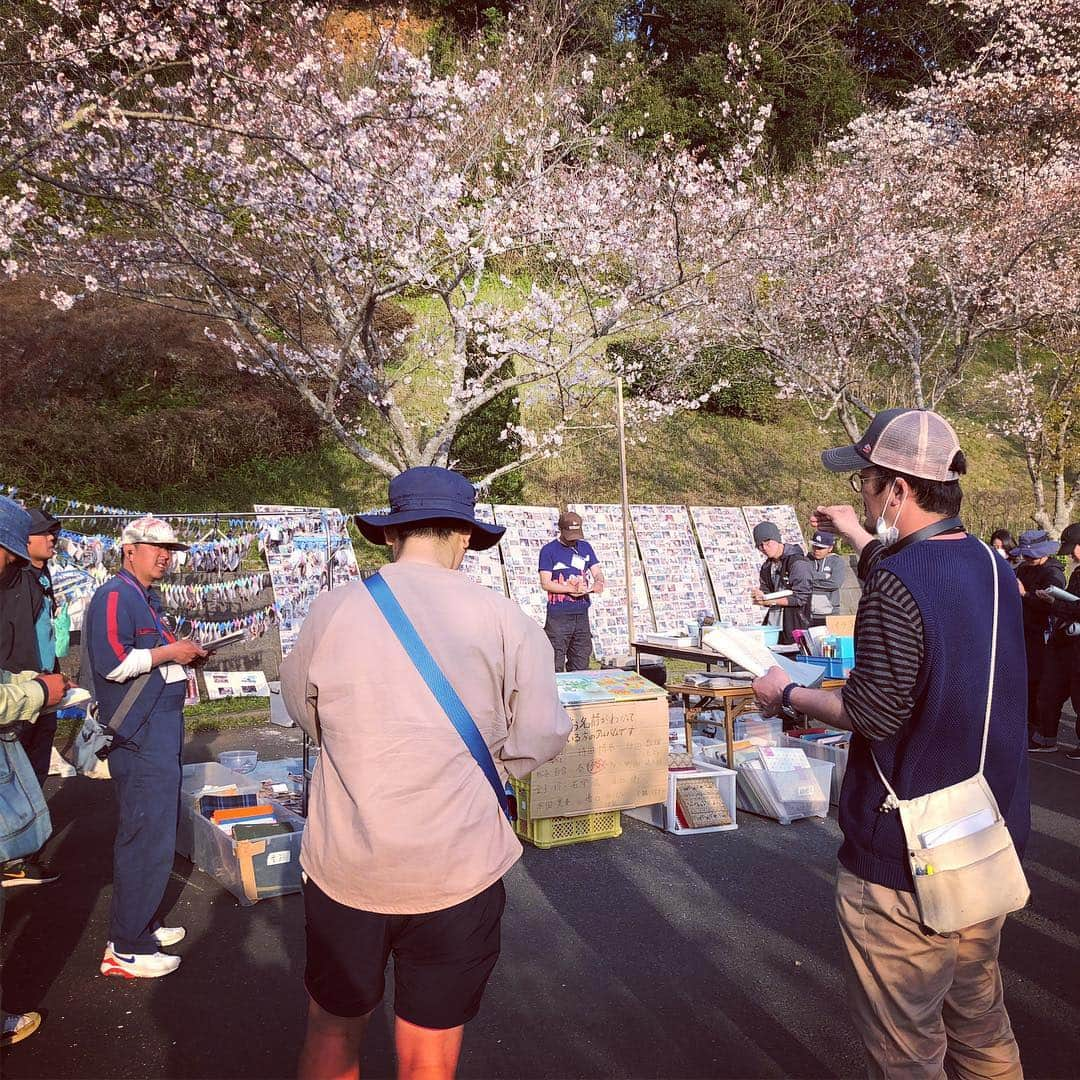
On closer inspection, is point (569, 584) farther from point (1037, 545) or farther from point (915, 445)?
point (915, 445)

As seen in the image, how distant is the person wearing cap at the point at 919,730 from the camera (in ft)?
6.65

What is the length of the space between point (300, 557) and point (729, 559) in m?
7.37

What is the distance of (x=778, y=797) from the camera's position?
602 cm

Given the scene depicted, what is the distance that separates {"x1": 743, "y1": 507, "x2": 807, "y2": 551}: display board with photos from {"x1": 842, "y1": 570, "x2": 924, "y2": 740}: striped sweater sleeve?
526 inches

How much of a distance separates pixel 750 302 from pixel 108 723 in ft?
54.2

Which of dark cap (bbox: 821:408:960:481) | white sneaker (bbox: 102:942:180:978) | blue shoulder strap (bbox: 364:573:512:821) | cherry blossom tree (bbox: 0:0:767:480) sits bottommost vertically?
white sneaker (bbox: 102:942:180:978)

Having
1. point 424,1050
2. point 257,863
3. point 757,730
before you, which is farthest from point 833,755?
point 424,1050

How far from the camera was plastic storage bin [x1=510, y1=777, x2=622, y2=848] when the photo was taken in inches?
218

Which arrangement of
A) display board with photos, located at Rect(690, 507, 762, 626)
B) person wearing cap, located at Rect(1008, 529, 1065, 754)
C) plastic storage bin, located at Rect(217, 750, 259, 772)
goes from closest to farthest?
1. plastic storage bin, located at Rect(217, 750, 259, 772)
2. person wearing cap, located at Rect(1008, 529, 1065, 754)
3. display board with photos, located at Rect(690, 507, 762, 626)

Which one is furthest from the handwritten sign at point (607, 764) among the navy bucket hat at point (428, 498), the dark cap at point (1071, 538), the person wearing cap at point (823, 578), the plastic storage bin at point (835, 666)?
the dark cap at point (1071, 538)

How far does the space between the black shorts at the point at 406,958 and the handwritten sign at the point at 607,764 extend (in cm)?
328

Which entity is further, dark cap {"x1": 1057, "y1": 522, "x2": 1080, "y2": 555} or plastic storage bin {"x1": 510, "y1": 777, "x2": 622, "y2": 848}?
dark cap {"x1": 1057, "y1": 522, "x2": 1080, "y2": 555}

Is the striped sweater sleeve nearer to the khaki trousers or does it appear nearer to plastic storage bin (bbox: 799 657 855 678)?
the khaki trousers

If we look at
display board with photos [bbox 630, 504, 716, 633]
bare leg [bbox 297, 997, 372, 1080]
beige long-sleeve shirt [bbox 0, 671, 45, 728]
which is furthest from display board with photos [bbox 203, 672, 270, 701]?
bare leg [bbox 297, 997, 372, 1080]
